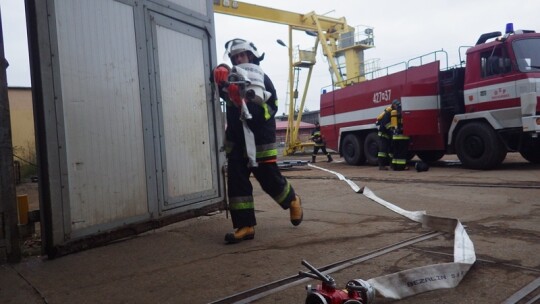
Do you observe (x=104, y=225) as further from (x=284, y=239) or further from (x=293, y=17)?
(x=293, y=17)

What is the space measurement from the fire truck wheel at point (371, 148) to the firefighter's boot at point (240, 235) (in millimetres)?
8322

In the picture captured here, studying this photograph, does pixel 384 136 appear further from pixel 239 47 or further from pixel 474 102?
pixel 239 47

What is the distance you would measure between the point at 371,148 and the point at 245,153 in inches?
332

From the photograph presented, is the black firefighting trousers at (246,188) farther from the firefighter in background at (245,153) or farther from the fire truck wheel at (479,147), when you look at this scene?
the fire truck wheel at (479,147)

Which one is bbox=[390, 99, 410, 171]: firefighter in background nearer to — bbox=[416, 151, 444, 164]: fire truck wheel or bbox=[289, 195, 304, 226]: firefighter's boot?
bbox=[416, 151, 444, 164]: fire truck wheel

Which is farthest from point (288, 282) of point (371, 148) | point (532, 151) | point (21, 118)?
point (21, 118)

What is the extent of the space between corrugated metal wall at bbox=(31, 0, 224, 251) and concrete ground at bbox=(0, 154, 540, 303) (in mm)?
315

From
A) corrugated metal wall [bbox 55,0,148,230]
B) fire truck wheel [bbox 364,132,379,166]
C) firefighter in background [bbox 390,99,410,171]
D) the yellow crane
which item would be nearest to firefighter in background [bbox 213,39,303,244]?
corrugated metal wall [bbox 55,0,148,230]

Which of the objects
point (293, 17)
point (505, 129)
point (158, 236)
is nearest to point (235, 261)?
point (158, 236)

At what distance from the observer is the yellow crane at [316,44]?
685 inches

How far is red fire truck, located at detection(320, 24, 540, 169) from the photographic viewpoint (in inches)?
299

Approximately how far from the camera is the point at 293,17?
18.9 metres

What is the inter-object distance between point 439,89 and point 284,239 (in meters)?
7.17

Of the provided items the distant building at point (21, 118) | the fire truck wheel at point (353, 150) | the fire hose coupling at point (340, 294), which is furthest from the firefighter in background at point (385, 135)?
the distant building at point (21, 118)
